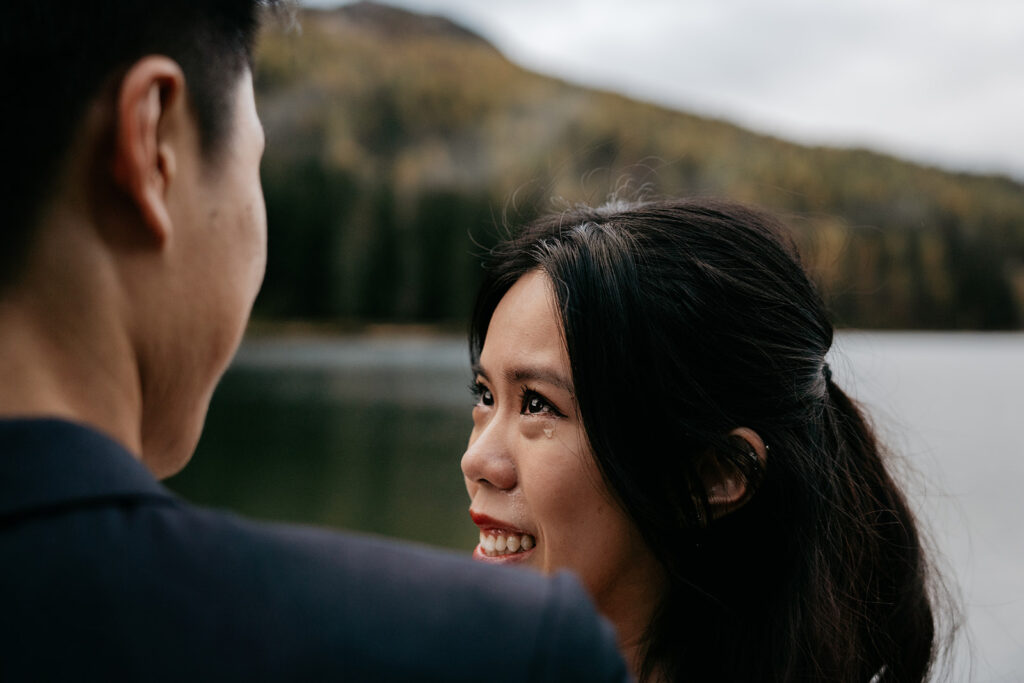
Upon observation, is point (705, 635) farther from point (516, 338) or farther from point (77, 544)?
point (77, 544)

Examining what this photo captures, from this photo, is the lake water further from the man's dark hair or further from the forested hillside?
the forested hillside

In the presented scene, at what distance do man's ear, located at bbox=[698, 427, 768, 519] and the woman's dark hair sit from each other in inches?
0.5

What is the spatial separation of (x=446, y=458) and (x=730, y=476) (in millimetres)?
28818

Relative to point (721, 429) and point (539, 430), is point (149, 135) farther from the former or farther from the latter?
point (721, 429)

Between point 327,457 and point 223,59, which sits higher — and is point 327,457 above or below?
below

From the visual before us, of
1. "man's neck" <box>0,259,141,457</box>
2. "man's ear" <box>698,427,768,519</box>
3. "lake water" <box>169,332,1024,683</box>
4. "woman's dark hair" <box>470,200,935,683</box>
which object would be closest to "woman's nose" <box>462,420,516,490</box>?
"woman's dark hair" <box>470,200,935,683</box>

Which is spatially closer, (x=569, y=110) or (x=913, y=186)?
(x=913, y=186)

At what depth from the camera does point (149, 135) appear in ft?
3.09

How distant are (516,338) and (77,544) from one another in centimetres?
150

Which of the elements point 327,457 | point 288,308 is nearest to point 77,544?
point 327,457

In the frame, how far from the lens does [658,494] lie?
6.98 feet

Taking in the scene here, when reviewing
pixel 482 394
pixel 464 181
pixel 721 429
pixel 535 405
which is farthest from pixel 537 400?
pixel 464 181

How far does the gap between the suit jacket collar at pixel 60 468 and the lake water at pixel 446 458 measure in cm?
221

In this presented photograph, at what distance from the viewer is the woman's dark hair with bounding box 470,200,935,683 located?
6.91 ft
